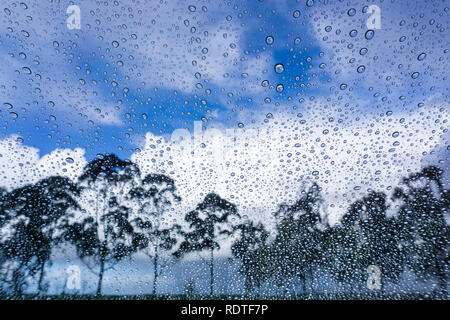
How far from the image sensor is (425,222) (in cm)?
284

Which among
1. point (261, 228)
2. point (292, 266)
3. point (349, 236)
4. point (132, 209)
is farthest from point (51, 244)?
point (349, 236)

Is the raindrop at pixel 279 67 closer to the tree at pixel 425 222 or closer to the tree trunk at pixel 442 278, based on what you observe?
the tree at pixel 425 222

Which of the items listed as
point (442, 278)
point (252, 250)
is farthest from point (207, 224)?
point (442, 278)

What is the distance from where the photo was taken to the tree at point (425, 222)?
2.69 metres

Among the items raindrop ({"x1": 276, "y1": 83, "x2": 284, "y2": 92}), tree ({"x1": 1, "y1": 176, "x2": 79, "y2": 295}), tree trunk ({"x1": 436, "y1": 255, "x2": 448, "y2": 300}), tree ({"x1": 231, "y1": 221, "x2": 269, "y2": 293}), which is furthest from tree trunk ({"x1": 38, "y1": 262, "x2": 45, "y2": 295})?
tree trunk ({"x1": 436, "y1": 255, "x2": 448, "y2": 300})

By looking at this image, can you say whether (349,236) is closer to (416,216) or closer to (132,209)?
(416,216)

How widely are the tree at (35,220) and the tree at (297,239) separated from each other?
9.38ft

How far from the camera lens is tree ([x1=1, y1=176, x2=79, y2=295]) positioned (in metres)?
2.80

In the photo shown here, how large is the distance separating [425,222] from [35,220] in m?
5.10

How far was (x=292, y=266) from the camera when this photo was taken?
9.87 feet

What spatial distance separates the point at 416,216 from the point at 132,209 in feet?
12.8
